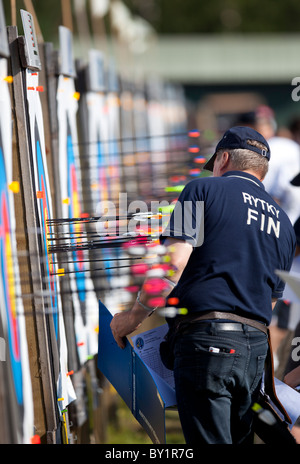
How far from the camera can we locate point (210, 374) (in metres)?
2.46

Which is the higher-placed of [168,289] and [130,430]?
[168,289]

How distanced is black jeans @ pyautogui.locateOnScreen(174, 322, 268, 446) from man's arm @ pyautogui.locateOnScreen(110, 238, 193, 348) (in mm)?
174

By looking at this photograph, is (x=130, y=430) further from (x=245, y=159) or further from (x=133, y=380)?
(x=245, y=159)

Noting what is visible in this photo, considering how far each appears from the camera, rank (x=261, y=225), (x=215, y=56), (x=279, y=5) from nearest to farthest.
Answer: (x=261, y=225) < (x=215, y=56) < (x=279, y=5)

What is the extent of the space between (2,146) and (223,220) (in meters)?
0.83

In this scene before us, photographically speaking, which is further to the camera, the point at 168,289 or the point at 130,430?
the point at 130,430

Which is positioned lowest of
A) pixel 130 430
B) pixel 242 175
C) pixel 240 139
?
pixel 130 430

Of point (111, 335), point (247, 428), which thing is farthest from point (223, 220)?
point (247, 428)

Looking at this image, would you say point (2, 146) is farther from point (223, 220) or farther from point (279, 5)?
point (279, 5)

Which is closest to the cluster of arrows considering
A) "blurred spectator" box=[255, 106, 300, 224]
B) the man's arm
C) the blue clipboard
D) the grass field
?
the man's arm

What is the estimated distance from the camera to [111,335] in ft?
9.15

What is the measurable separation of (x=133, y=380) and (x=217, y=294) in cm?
56

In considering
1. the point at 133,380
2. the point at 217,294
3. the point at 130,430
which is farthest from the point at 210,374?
the point at 130,430

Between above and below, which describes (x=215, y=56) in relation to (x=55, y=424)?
above
